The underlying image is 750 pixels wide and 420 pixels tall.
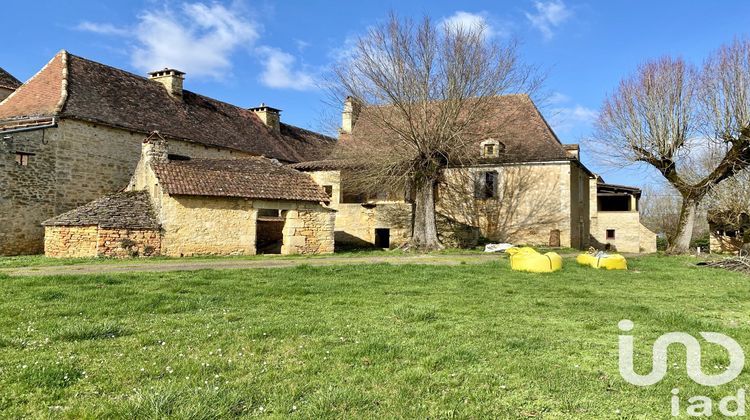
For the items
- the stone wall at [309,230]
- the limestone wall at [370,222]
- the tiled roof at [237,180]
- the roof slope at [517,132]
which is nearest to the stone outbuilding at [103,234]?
the tiled roof at [237,180]

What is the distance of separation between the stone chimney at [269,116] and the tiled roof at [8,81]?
42.9 feet

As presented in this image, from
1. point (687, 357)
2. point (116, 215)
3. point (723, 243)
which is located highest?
point (116, 215)

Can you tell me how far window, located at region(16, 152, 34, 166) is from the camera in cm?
2030

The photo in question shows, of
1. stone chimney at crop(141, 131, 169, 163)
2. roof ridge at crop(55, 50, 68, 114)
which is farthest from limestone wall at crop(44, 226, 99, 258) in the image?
roof ridge at crop(55, 50, 68, 114)

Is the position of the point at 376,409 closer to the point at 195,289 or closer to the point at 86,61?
the point at 195,289

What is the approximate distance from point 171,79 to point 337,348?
89.0ft

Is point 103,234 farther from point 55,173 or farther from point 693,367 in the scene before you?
point 693,367

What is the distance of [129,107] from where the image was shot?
2492cm

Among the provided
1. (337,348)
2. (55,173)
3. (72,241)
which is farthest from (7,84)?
(337,348)

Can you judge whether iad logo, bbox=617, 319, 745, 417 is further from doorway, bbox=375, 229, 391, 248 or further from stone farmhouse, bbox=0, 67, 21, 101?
stone farmhouse, bbox=0, 67, 21, 101

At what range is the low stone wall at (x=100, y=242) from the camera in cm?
1703

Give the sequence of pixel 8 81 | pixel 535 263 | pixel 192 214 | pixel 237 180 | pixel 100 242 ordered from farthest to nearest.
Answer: pixel 8 81, pixel 237 180, pixel 192 214, pixel 100 242, pixel 535 263

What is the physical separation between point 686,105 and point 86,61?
27.2 meters

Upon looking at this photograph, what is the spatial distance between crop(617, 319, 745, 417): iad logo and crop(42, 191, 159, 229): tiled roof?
15.8 m
